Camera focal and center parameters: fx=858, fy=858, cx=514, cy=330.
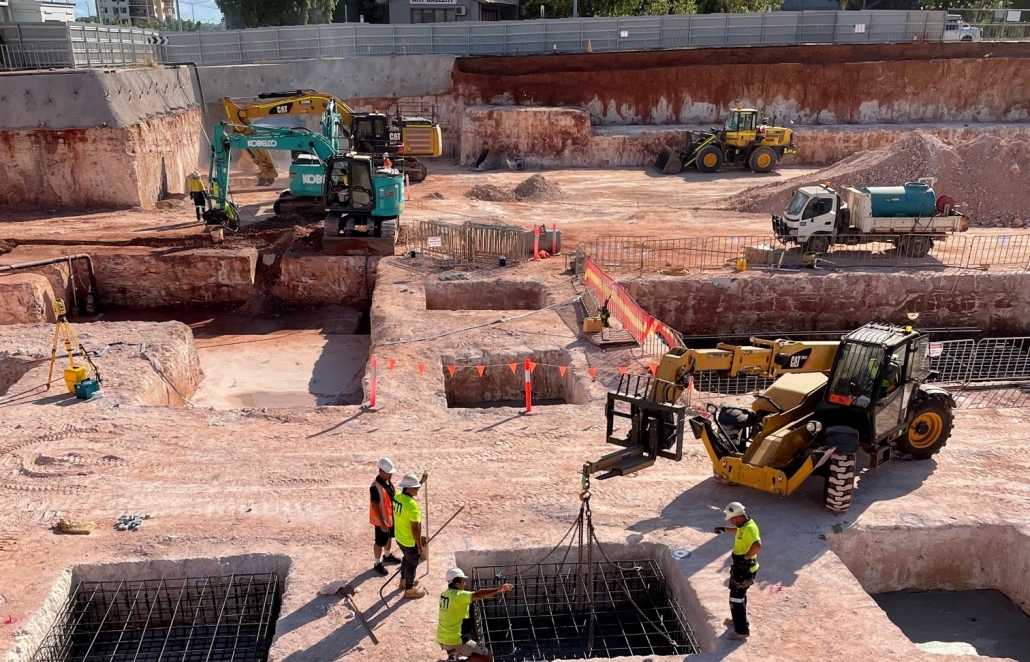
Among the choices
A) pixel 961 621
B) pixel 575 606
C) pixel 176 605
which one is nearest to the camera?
pixel 176 605

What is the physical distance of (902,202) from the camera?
21688mm

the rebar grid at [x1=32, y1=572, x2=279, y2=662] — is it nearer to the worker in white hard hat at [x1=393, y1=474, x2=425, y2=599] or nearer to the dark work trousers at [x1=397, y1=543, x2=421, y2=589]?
the dark work trousers at [x1=397, y1=543, x2=421, y2=589]

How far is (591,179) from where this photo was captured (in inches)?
1350

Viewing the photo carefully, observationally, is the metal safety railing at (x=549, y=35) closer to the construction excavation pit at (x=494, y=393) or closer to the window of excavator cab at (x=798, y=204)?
the construction excavation pit at (x=494, y=393)

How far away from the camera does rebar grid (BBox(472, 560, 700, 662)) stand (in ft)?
32.7

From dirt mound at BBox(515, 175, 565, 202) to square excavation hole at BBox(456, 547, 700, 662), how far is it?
830 inches

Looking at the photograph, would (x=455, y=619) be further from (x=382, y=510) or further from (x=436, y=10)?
(x=436, y=10)

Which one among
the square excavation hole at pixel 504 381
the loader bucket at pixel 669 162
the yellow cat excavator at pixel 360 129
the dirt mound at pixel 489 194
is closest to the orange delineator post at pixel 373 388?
the square excavation hole at pixel 504 381

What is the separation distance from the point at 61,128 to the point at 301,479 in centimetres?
2044

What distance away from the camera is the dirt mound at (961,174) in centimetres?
2664

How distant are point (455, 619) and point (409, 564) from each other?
1.48 m

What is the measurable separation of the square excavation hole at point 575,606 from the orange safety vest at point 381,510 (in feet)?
3.59

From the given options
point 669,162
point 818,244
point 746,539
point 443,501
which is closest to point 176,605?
point 443,501

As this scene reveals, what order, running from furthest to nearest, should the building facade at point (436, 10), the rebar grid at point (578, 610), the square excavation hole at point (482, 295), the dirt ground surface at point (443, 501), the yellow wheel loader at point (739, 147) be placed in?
the building facade at point (436, 10) → the yellow wheel loader at point (739, 147) → the square excavation hole at point (482, 295) → the rebar grid at point (578, 610) → the dirt ground surface at point (443, 501)
